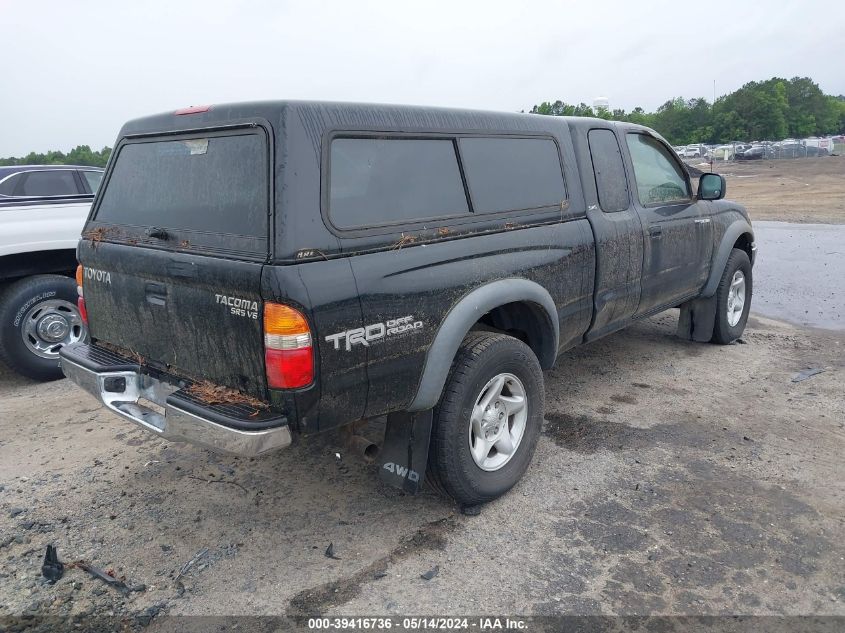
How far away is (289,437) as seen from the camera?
2.63 metres

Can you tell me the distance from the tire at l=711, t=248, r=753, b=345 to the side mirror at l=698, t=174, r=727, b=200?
2.61ft

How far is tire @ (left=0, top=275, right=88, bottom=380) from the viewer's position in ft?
17.6

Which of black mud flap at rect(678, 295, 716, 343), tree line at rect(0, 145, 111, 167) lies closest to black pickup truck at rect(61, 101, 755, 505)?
black mud flap at rect(678, 295, 716, 343)

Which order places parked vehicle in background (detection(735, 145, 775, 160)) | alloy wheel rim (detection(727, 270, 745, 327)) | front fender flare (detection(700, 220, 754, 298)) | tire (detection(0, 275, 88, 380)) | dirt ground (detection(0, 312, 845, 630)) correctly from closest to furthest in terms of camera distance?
1. dirt ground (detection(0, 312, 845, 630))
2. tire (detection(0, 275, 88, 380))
3. front fender flare (detection(700, 220, 754, 298))
4. alloy wheel rim (detection(727, 270, 745, 327))
5. parked vehicle in background (detection(735, 145, 775, 160))

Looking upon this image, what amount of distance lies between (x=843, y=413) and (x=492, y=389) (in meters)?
2.74

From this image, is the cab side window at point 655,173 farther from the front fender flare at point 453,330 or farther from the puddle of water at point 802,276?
the puddle of water at point 802,276

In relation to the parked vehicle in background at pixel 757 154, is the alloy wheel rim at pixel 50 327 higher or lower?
lower

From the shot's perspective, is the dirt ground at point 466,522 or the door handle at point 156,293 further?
the door handle at point 156,293

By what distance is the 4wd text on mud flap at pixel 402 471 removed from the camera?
3.14m

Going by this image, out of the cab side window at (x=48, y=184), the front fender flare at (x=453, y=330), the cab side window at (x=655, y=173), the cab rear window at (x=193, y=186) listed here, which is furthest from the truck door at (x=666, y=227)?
the cab side window at (x=48, y=184)

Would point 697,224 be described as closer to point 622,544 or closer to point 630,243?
point 630,243

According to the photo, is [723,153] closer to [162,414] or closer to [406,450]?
[406,450]

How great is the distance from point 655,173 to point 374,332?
3.23m

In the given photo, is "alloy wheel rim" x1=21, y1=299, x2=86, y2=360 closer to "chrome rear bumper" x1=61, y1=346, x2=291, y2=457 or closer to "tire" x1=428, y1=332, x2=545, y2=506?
"chrome rear bumper" x1=61, y1=346, x2=291, y2=457
